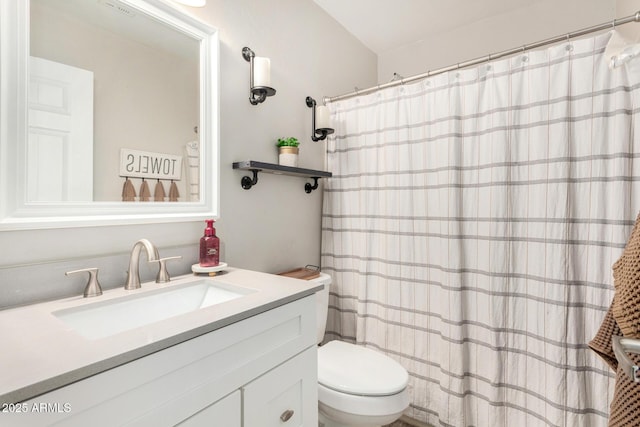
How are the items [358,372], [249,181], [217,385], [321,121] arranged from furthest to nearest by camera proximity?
[321,121] < [249,181] < [358,372] < [217,385]

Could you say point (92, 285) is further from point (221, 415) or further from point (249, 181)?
point (249, 181)

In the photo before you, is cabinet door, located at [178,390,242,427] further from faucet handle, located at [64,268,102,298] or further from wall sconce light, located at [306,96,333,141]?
wall sconce light, located at [306,96,333,141]

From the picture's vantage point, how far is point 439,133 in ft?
5.01

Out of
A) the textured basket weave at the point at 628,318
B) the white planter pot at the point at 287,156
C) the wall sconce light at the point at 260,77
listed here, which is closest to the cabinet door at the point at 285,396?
the textured basket weave at the point at 628,318

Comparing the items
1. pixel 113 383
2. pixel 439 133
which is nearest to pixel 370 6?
pixel 439 133

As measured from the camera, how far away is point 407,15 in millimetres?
1969

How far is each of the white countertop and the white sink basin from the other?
0.09 feet

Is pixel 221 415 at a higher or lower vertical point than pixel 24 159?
lower

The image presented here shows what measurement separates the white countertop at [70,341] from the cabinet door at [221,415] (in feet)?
0.58

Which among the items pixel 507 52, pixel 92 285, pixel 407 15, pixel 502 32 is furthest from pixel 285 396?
pixel 502 32

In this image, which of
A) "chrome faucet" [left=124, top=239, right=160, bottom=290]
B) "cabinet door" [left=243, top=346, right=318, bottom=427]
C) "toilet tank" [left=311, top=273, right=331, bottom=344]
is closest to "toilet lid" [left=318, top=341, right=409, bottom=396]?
"toilet tank" [left=311, top=273, right=331, bottom=344]

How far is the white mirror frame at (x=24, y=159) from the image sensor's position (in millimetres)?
821

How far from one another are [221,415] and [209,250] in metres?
0.59

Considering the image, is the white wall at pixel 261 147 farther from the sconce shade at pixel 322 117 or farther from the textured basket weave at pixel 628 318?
the textured basket weave at pixel 628 318
